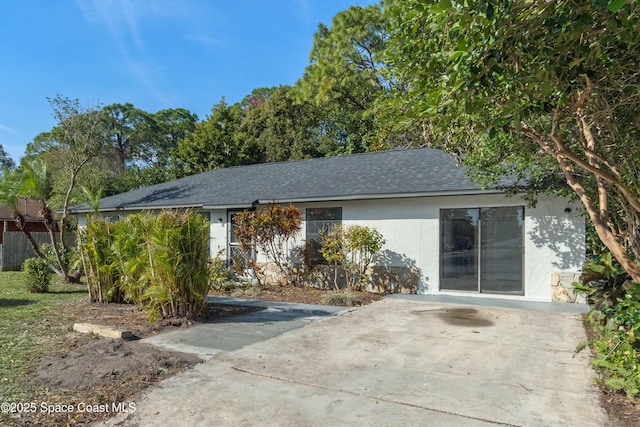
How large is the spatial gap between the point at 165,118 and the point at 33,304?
38.0m

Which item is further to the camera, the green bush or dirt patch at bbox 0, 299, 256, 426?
the green bush

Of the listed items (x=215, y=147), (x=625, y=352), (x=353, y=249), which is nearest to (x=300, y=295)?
(x=353, y=249)

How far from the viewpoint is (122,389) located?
14.1 feet

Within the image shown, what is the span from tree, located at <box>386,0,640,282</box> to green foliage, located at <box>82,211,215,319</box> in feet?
14.3

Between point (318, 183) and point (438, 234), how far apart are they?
4.38m

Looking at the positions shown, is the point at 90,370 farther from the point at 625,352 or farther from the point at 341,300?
the point at 625,352

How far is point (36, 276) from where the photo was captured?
11227mm

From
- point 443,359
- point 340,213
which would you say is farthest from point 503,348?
point 340,213

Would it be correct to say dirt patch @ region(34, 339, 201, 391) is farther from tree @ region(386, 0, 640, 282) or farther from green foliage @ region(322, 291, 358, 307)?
green foliage @ region(322, 291, 358, 307)

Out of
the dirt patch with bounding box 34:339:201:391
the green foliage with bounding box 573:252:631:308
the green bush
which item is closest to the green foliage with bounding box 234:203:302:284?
the green bush

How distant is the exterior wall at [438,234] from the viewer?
9352 mm

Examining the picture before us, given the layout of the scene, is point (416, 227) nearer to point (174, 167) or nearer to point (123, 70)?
point (123, 70)

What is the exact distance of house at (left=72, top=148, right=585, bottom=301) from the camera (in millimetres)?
9508

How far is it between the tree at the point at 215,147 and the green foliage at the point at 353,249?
18.1 metres
